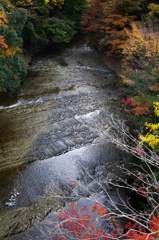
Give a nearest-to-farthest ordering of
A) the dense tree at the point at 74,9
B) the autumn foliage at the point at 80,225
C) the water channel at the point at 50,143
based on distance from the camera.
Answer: the autumn foliage at the point at 80,225 < the water channel at the point at 50,143 < the dense tree at the point at 74,9

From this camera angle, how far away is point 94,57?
19203 mm

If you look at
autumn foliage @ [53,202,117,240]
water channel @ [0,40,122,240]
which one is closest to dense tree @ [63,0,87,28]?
water channel @ [0,40,122,240]

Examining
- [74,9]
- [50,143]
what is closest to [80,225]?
[50,143]

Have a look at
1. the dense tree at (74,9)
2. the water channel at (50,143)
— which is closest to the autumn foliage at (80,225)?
the water channel at (50,143)

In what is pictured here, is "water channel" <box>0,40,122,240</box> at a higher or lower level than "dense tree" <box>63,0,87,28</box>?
lower

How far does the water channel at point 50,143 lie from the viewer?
6.68 metres

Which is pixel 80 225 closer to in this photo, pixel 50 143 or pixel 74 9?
pixel 50 143

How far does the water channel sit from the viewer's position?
668 centimetres

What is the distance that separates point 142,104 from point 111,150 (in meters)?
2.55

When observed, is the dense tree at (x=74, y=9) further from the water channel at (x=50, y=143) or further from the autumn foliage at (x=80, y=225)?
the autumn foliage at (x=80, y=225)

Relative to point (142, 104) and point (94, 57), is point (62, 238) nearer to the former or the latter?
point (142, 104)

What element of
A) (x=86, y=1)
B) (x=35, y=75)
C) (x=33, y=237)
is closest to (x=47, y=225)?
(x=33, y=237)

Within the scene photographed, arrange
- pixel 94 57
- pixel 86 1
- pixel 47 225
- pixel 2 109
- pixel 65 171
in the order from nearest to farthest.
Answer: pixel 47 225 → pixel 65 171 → pixel 2 109 → pixel 94 57 → pixel 86 1

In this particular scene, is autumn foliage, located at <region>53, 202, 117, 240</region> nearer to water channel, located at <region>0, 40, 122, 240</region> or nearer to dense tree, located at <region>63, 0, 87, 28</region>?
water channel, located at <region>0, 40, 122, 240</region>
